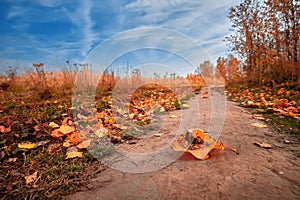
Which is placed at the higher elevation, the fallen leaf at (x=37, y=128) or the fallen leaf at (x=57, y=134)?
the fallen leaf at (x=37, y=128)

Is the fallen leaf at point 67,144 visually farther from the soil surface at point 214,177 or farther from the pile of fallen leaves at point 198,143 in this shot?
the pile of fallen leaves at point 198,143

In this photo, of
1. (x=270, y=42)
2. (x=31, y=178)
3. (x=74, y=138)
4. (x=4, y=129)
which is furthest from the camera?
(x=270, y=42)

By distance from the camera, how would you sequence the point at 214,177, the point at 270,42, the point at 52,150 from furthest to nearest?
the point at 270,42 < the point at 52,150 < the point at 214,177

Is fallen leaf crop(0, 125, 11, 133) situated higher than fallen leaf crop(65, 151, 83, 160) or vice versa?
fallen leaf crop(0, 125, 11, 133)

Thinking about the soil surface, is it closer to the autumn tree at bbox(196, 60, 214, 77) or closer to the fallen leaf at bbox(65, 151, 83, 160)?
the fallen leaf at bbox(65, 151, 83, 160)

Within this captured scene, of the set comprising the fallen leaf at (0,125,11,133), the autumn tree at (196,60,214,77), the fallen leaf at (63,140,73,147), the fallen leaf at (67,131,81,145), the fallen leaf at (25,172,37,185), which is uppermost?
the autumn tree at (196,60,214,77)

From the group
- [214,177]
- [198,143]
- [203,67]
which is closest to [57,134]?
[198,143]

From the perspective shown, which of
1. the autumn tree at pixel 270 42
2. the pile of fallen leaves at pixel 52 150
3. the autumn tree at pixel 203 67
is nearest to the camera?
the pile of fallen leaves at pixel 52 150

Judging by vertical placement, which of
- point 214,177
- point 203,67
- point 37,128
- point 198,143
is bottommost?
point 214,177

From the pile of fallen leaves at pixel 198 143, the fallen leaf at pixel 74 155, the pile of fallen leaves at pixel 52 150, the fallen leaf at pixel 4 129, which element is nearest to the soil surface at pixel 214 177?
the pile of fallen leaves at pixel 198 143

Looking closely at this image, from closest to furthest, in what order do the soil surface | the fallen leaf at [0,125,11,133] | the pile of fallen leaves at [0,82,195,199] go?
the soil surface → the pile of fallen leaves at [0,82,195,199] → the fallen leaf at [0,125,11,133]

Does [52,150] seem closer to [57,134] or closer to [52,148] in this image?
[52,148]

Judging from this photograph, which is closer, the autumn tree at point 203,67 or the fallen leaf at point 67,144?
the fallen leaf at point 67,144

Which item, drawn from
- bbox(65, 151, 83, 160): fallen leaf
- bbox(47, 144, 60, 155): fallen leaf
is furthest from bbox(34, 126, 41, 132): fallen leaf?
bbox(65, 151, 83, 160): fallen leaf
